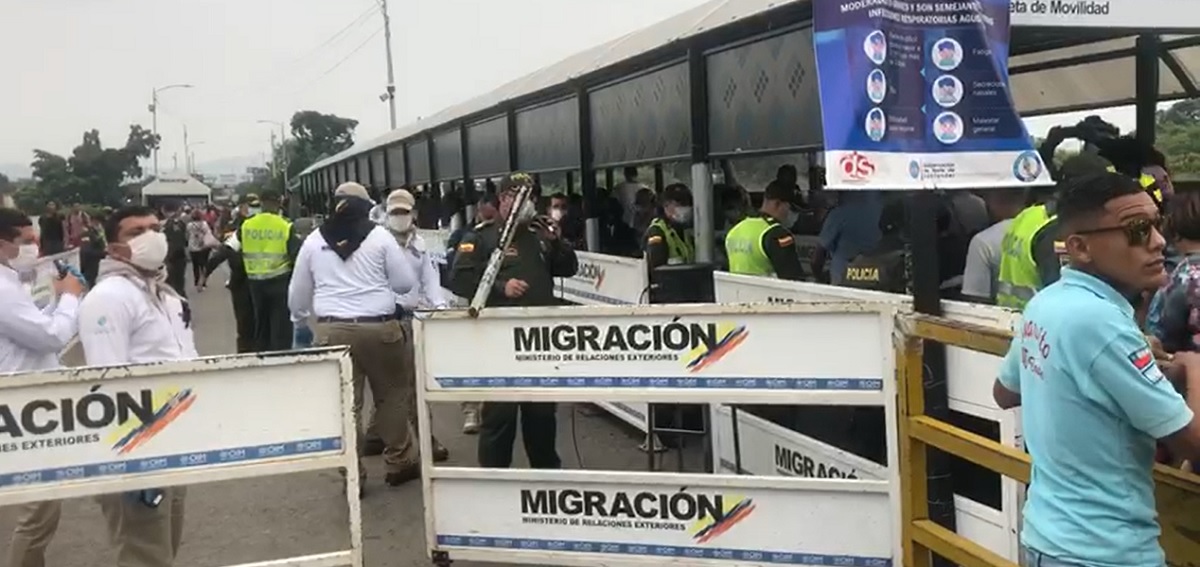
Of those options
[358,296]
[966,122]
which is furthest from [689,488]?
[358,296]

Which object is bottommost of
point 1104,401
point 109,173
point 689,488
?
point 689,488

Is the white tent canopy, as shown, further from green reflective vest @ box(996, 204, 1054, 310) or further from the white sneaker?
green reflective vest @ box(996, 204, 1054, 310)

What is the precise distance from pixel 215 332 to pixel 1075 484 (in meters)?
14.0

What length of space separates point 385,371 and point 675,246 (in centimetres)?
240

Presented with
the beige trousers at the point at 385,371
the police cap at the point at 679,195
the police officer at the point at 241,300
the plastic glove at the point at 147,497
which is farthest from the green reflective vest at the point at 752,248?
the police officer at the point at 241,300

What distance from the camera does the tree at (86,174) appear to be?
6962 centimetres

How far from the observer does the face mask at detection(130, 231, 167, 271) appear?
4152 millimetres

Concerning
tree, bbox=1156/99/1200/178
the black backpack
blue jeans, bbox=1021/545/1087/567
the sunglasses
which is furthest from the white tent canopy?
the sunglasses

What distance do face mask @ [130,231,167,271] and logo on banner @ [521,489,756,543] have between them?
5.93 ft

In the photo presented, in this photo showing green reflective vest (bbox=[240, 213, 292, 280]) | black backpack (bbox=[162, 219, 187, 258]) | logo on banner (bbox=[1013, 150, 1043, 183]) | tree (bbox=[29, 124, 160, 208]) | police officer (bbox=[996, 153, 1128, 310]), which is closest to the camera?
logo on banner (bbox=[1013, 150, 1043, 183])

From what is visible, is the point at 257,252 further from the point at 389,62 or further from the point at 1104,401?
the point at 389,62

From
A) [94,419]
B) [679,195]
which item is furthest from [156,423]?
[679,195]

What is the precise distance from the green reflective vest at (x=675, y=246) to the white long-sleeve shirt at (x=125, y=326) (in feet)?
13.3

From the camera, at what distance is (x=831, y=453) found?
15.5 feet
